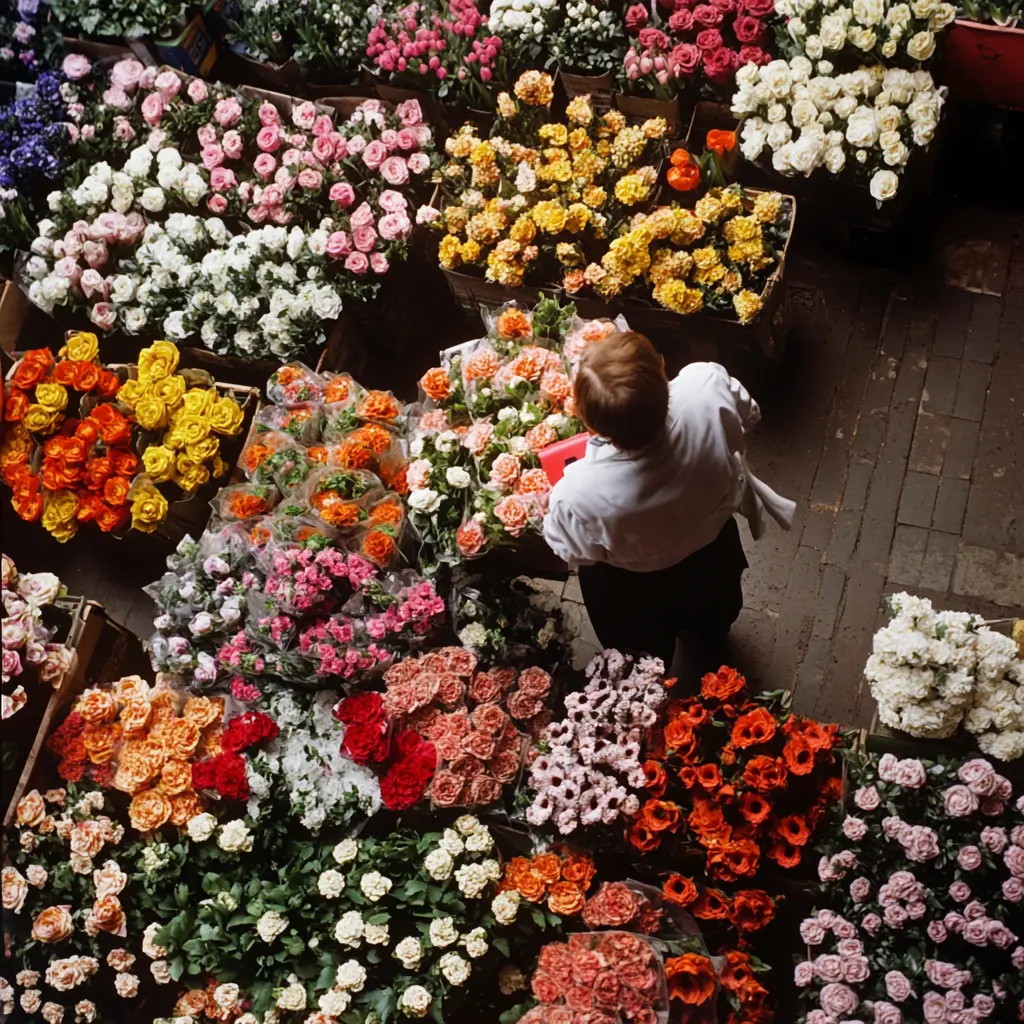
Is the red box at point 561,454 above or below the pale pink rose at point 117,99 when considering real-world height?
below

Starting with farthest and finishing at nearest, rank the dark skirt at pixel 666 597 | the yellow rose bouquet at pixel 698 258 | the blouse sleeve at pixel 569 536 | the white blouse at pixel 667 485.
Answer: the yellow rose bouquet at pixel 698 258 < the dark skirt at pixel 666 597 < the blouse sleeve at pixel 569 536 < the white blouse at pixel 667 485

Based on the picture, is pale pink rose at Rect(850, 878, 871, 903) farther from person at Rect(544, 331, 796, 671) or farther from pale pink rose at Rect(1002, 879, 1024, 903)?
person at Rect(544, 331, 796, 671)

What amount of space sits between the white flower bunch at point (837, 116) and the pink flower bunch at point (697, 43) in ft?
0.33

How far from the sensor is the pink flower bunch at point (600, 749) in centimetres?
288

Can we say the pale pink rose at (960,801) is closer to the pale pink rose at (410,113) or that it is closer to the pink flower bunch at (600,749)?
the pink flower bunch at (600,749)

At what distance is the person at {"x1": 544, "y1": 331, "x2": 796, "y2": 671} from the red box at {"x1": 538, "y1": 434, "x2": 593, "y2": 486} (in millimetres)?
319

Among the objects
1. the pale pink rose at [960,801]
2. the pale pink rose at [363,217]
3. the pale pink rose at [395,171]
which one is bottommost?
the pale pink rose at [960,801]

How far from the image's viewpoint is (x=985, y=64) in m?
3.96

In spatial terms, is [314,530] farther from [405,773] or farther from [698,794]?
[698,794]

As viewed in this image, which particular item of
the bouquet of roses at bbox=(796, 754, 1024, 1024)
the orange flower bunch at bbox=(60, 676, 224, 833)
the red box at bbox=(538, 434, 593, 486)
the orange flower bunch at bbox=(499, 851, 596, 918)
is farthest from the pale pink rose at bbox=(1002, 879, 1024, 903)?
the orange flower bunch at bbox=(60, 676, 224, 833)

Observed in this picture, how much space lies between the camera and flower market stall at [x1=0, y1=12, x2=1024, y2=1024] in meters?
2.82

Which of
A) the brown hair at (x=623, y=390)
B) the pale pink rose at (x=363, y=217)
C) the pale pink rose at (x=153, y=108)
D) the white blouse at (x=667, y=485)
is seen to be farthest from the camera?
the pale pink rose at (x=153, y=108)

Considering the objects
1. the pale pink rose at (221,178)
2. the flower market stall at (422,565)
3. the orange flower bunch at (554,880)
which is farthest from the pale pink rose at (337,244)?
the orange flower bunch at (554,880)

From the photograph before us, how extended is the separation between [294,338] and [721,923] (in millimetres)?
2623
